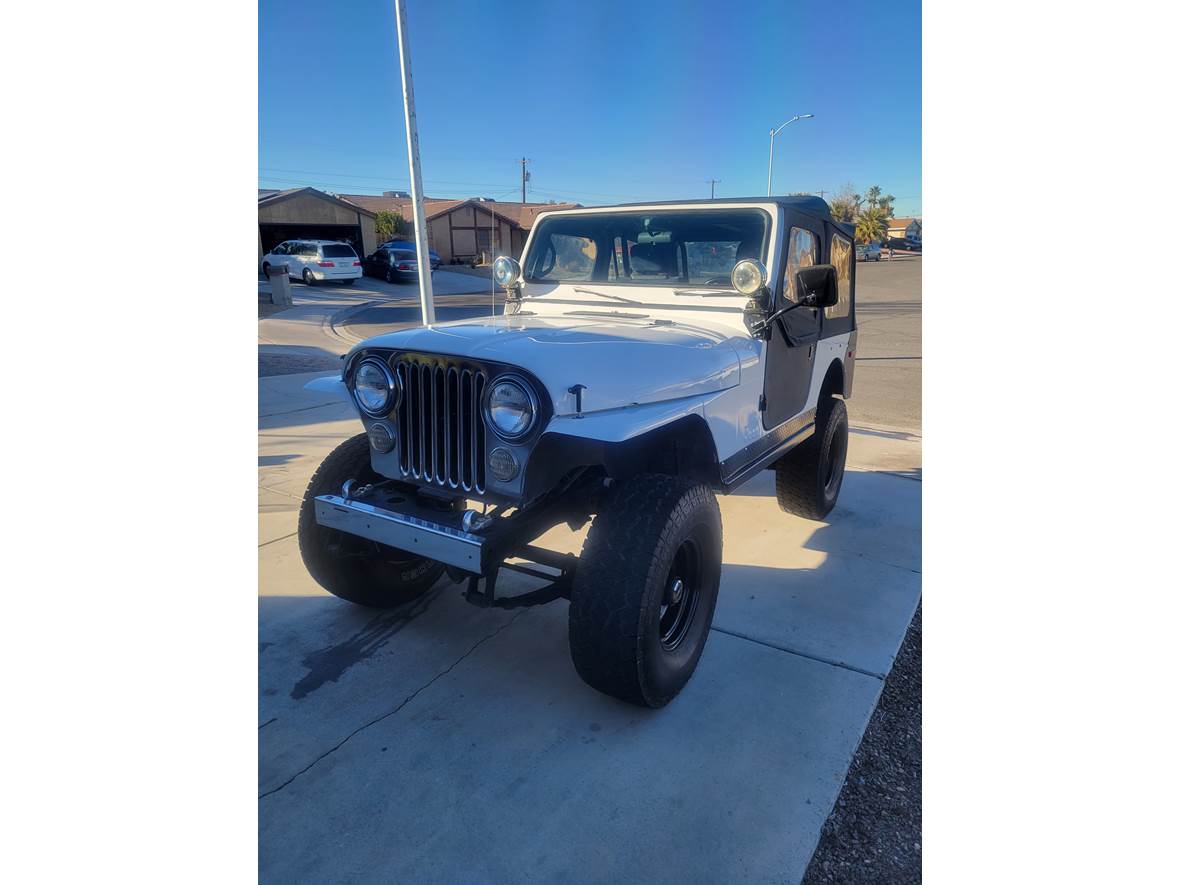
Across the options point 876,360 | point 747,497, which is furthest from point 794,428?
point 876,360

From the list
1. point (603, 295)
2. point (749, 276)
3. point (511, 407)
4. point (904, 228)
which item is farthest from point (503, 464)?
point (904, 228)

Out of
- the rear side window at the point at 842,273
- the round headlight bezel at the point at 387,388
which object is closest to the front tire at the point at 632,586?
the round headlight bezel at the point at 387,388

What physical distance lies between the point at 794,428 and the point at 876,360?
9.40 meters

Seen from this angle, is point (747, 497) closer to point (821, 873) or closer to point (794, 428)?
point (794, 428)

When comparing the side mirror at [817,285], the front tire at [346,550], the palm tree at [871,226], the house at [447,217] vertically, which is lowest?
the front tire at [346,550]

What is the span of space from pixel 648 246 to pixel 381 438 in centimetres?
184

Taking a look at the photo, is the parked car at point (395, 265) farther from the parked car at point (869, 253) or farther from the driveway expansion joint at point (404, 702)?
the parked car at point (869, 253)

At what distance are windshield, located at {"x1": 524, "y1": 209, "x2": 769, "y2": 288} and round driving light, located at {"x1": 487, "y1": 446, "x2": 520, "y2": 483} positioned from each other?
65.6 inches

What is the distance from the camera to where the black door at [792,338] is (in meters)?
3.53

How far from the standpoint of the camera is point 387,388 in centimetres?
269

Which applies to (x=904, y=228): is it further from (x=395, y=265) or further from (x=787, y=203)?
(x=787, y=203)

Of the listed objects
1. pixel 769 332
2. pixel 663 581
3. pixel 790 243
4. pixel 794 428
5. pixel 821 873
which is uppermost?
pixel 790 243

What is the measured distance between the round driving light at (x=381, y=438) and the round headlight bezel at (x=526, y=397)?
0.55 meters

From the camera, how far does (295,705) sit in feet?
8.74
